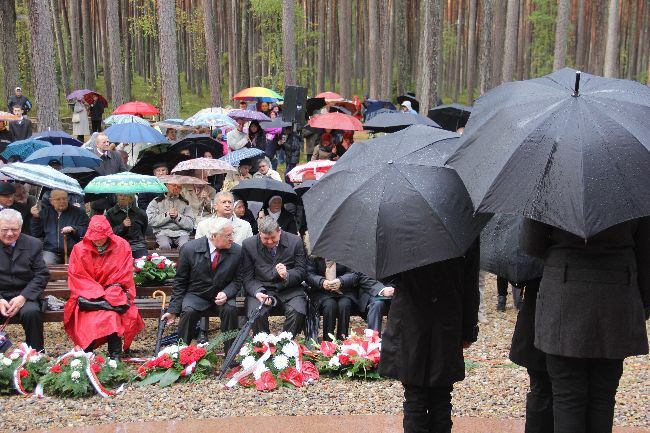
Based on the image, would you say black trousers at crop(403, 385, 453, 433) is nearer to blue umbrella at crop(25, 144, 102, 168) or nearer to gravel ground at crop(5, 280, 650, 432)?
gravel ground at crop(5, 280, 650, 432)

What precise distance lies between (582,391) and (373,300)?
13.5 ft

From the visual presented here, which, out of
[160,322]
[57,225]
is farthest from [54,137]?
[160,322]

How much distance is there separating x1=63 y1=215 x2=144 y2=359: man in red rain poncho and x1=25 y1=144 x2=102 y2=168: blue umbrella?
3462mm

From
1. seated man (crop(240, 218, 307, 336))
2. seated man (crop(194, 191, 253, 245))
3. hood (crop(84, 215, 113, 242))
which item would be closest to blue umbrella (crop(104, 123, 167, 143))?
seated man (crop(194, 191, 253, 245))

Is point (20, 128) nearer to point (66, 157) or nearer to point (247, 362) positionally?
point (66, 157)

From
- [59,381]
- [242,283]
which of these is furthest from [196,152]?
[59,381]

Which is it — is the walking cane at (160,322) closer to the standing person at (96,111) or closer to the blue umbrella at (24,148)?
the blue umbrella at (24,148)

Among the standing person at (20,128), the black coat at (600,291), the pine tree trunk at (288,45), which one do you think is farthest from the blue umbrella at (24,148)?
the black coat at (600,291)

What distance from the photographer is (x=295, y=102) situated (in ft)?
52.8

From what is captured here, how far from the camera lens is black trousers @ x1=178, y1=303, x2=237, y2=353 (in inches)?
277

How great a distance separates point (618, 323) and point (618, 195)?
581mm

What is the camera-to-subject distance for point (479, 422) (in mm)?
5062

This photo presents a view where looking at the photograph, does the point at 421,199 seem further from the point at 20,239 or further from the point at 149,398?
the point at 20,239

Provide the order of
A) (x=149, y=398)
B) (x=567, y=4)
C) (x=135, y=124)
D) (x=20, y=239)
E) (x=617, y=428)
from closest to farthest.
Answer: (x=617, y=428)
(x=149, y=398)
(x=20, y=239)
(x=135, y=124)
(x=567, y=4)
